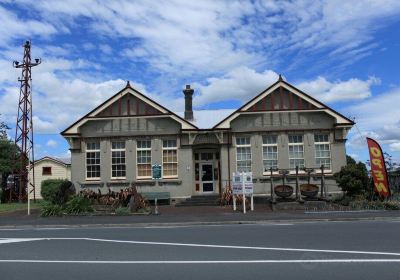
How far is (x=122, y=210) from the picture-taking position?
22250 mm

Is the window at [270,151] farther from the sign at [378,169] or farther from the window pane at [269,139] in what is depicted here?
the sign at [378,169]

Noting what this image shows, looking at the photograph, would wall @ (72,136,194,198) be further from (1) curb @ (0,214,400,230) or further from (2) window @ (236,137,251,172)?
(1) curb @ (0,214,400,230)

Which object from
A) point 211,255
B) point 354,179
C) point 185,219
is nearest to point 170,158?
point 185,219

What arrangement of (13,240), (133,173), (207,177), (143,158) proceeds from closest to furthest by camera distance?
(13,240) < (133,173) < (143,158) < (207,177)

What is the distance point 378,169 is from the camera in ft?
79.5

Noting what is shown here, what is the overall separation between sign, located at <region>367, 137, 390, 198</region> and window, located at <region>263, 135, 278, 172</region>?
576 cm

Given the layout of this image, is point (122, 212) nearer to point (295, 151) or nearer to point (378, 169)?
point (295, 151)

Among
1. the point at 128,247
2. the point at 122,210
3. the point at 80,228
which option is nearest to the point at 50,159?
the point at 122,210

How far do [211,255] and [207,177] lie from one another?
64.8ft

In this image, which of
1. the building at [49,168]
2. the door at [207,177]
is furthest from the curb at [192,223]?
the building at [49,168]

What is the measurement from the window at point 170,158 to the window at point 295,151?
22.4ft

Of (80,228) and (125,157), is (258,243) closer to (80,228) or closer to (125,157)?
(80,228)

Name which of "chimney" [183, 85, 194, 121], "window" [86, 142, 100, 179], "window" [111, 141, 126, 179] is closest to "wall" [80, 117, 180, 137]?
"window" [86, 142, 100, 179]

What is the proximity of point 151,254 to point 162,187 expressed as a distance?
1870cm
